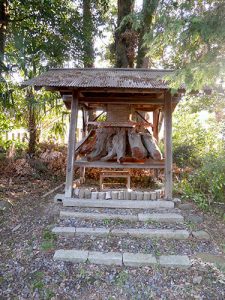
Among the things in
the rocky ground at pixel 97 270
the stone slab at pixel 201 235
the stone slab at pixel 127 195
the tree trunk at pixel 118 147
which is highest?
the tree trunk at pixel 118 147

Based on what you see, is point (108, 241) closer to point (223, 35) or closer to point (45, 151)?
point (223, 35)

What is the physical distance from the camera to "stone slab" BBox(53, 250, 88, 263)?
128 inches

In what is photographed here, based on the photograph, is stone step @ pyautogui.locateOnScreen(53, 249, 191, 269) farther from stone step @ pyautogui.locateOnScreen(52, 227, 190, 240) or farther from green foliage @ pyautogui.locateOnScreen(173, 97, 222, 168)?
green foliage @ pyautogui.locateOnScreen(173, 97, 222, 168)

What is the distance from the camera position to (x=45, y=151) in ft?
26.3

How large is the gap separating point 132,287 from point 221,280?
100 centimetres

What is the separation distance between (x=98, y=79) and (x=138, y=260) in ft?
9.93

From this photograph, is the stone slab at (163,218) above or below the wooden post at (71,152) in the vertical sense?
below

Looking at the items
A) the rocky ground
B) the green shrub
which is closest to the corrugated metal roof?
the green shrub

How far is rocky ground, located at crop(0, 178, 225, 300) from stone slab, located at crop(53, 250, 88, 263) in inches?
3.0

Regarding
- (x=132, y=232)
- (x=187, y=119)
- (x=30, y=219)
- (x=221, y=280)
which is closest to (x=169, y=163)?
(x=132, y=232)

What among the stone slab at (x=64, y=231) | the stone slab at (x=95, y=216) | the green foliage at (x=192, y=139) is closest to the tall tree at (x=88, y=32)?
the green foliage at (x=192, y=139)

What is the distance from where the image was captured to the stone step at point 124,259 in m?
3.21

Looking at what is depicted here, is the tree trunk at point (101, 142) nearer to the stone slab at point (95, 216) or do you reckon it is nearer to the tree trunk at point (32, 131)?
the stone slab at point (95, 216)

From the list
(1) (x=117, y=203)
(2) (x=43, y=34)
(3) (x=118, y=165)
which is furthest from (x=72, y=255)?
(2) (x=43, y=34)
